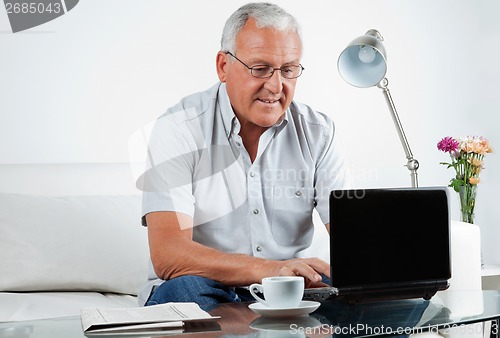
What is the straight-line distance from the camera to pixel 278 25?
2.29 metres

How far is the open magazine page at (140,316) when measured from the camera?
1364mm

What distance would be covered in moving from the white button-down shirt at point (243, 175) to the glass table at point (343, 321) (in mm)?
577

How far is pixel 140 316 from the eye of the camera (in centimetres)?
142

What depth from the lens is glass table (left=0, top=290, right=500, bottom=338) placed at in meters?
1.38

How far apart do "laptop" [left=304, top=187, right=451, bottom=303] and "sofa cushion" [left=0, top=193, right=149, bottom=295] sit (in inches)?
38.0

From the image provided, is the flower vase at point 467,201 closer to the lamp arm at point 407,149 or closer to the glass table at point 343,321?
the lamp arm at point 407,149

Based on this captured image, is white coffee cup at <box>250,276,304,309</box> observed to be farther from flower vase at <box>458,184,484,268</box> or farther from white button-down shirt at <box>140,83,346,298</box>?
flower vase at <box>458,184,484,268</box>

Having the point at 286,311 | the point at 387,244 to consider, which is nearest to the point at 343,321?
the point at 286,311

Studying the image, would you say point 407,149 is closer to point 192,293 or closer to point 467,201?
point 467,201

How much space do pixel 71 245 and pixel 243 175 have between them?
2.01ft

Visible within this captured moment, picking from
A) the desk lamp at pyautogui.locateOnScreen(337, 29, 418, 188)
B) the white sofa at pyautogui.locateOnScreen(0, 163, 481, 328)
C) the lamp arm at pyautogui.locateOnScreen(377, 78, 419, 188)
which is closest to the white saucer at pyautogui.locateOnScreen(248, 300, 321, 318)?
the white sofa at pyautogui.locateOnScreen(0, 163, 481, 328)

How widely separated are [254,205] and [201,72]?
0.95m

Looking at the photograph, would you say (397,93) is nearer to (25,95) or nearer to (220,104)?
(220,104)

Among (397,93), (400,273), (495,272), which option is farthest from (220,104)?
(495,272)
